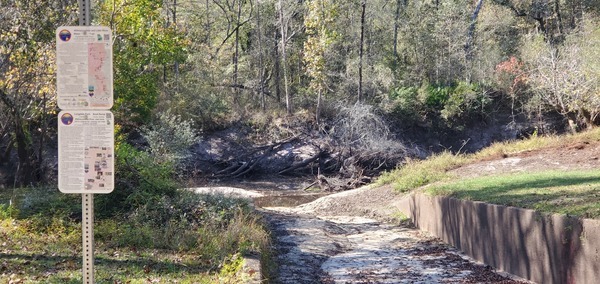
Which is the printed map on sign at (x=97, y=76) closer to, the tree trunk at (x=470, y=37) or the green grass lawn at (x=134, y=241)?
the green grass lawn at (x=134, y=241)

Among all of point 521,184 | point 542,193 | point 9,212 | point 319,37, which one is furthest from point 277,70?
point 9,212

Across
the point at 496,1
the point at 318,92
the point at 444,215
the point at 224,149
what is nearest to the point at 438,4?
the point at 496,1

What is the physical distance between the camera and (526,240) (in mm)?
10656

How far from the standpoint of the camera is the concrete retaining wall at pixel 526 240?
856cm

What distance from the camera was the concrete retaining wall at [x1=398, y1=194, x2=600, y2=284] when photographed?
28.1 feet

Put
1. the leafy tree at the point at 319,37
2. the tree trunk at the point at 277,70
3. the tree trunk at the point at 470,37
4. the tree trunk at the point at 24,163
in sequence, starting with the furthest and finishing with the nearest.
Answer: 1. the tree trunk at the point at 277,70
2. the tree trunk at the point at 470,37
3. the leafy tree at the point at 319,37
4. the tree trunk at the point at 24,163

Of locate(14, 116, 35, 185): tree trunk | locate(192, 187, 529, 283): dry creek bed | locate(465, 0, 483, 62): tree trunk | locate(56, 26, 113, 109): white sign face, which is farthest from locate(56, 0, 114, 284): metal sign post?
locate(465, 0, 483, 62): tree trunk

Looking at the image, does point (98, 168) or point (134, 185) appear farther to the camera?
point (134, 185)

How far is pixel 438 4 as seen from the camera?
1868 inches

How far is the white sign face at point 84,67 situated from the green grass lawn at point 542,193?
681 centimetres

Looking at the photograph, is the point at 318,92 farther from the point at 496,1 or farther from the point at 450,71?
the point at 496,1

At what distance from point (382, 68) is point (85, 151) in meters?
38.6

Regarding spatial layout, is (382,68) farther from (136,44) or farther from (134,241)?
(134,241)

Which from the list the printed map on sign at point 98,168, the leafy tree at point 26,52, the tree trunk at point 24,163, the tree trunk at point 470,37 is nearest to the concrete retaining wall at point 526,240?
the printed map on sign at point 98,168
